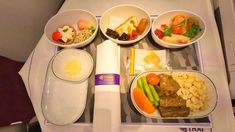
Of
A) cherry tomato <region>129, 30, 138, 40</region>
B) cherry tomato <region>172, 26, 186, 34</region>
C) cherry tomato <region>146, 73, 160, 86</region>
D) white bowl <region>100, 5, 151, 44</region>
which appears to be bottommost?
cherry tomato <region>146, 73, 160, 86</region>

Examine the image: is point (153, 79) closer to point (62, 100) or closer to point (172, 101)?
point (172, 101)

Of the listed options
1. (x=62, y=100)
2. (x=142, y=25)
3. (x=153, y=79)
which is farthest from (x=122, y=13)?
(x=62, y=100)

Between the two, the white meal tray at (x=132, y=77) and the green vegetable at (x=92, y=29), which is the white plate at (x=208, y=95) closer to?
the white meal tray at (x=132, y=77)

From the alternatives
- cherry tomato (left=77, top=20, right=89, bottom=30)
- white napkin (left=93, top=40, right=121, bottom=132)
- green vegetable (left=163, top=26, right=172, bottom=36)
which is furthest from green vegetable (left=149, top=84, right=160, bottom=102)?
cherry tomato (left=77, top=20, right=89, bottom=30)

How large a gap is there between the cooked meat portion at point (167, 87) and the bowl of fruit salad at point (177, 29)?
0.48 ft

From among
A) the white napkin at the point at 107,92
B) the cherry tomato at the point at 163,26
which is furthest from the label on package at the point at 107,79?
A: the cherry tomato at the point at 163,26

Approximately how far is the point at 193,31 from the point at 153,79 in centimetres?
27

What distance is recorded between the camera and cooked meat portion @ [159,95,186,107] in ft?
2.21

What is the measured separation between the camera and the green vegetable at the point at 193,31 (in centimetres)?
79

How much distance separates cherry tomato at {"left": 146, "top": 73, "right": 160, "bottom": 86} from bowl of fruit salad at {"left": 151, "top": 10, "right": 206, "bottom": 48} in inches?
5.7

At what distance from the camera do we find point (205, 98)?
700 millimetres

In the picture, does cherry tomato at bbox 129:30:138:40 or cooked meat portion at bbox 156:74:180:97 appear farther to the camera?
cherry tomato at bbox 129:30:138:40

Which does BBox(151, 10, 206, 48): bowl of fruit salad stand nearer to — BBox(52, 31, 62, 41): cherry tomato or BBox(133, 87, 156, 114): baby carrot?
BBox(133, 87, 156, 114): baby carrot

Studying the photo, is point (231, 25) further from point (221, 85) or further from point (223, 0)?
point (221, 85)
